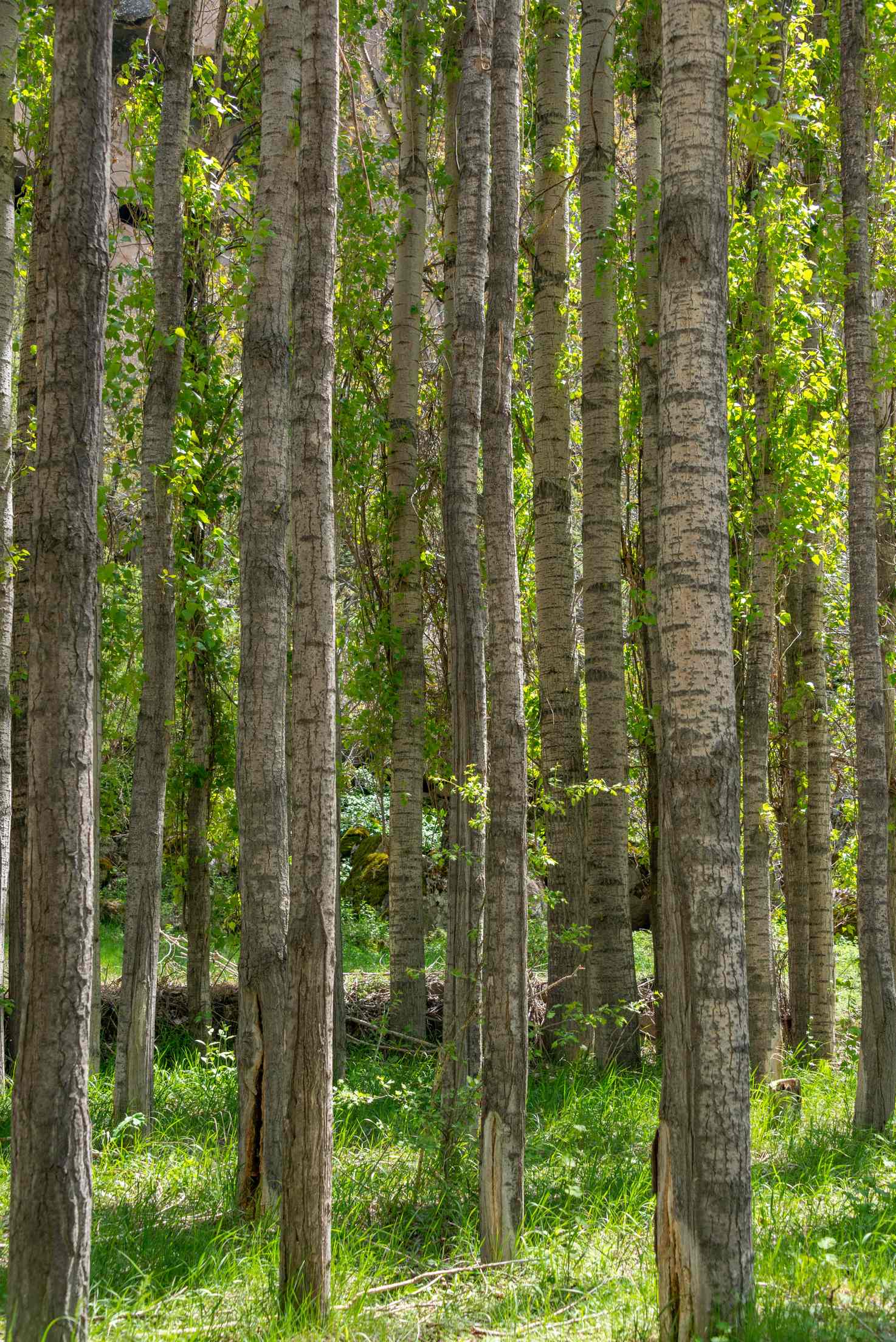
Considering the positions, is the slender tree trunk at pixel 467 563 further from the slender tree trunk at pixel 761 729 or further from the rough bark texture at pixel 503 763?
the slender tree trunk at pixel 761 729

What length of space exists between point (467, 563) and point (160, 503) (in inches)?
109

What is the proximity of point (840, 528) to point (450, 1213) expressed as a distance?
779 centimetres

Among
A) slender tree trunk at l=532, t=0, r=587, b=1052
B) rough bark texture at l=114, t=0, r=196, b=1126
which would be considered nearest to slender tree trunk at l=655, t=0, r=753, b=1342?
rough bark texture at l=114, t=0, r=196, b=1126

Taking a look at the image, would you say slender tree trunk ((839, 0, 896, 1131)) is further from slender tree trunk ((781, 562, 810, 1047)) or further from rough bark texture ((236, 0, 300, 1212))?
rough bark texture ((236, 0, 300, 1212))

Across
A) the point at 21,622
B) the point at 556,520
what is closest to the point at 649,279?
the point at 556,520

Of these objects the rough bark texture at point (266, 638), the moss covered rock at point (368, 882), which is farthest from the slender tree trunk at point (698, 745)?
the moss covered rock at point (368, 882)

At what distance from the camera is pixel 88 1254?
3.67 m

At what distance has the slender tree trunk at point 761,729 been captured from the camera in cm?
868

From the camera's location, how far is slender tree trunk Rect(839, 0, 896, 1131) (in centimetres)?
777

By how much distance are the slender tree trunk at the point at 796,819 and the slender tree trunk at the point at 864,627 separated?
2154 millimetres

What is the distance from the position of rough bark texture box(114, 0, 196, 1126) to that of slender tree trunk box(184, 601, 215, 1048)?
1697mm

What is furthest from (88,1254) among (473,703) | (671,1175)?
(473,703)

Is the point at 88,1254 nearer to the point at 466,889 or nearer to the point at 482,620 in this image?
the point at 466,889

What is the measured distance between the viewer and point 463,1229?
17.8ft
